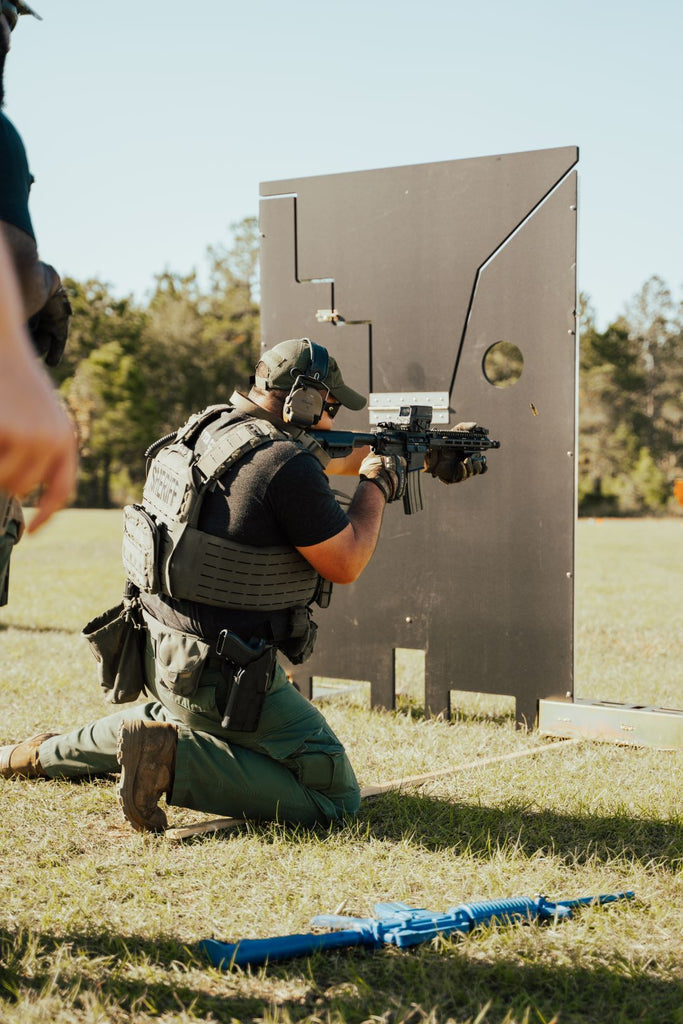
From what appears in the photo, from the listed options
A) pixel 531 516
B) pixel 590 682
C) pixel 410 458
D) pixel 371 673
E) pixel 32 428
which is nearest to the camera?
pixel 32 428

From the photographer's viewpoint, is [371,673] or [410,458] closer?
[410,458]

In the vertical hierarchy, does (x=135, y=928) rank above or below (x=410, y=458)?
below

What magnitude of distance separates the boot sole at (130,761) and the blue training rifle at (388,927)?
34.6 inches

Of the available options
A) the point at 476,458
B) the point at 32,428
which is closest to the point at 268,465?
the point at 476,458

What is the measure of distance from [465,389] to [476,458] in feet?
2.81

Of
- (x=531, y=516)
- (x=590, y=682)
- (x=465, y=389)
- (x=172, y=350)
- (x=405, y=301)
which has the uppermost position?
(x=172, y=350)

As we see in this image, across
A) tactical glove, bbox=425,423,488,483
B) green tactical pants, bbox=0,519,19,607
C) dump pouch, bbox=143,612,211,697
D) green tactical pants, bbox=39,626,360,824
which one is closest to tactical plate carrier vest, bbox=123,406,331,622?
dump pouch, bbox=143,612,211,697

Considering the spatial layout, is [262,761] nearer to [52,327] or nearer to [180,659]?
[180,659]

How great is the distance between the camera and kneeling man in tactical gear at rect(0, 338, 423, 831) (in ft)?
11.0

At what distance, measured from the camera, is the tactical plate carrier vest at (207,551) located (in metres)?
3.38

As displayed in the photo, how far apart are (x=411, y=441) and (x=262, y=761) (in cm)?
144

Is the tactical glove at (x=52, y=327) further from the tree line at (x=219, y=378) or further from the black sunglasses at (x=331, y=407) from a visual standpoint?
the tree line at (x=219, y=378)

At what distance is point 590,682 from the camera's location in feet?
20.1

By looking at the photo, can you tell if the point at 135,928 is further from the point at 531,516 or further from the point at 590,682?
the point at 590,682
